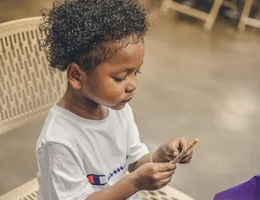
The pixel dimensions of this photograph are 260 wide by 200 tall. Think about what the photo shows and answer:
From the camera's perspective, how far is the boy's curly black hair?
96 centimetres

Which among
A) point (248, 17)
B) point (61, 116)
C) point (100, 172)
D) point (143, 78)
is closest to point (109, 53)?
point (61, 116)

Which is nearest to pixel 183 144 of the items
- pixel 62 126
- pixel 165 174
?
pixel 165 174

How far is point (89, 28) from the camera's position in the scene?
95cm

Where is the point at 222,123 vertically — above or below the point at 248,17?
below

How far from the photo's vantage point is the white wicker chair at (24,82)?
4.56 feet

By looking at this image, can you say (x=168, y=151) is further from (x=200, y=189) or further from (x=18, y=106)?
(x=200, y=189)

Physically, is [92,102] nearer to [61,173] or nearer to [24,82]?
[61,173]

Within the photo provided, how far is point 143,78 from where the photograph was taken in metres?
2.80

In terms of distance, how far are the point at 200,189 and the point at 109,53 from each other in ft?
4.19

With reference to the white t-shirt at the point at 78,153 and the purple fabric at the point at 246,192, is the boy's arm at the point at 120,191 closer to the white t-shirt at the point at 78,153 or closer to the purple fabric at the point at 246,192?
the white t-shirt at the point at 78,153

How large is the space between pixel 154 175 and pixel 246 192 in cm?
23

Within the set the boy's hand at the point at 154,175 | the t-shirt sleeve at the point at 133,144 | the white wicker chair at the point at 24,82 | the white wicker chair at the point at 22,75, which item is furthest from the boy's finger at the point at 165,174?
the white wicker chair at the point at 22,75

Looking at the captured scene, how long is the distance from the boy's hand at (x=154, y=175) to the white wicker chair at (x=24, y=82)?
374 millimetres

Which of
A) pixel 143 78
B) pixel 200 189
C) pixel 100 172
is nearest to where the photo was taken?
pixel 100 172
